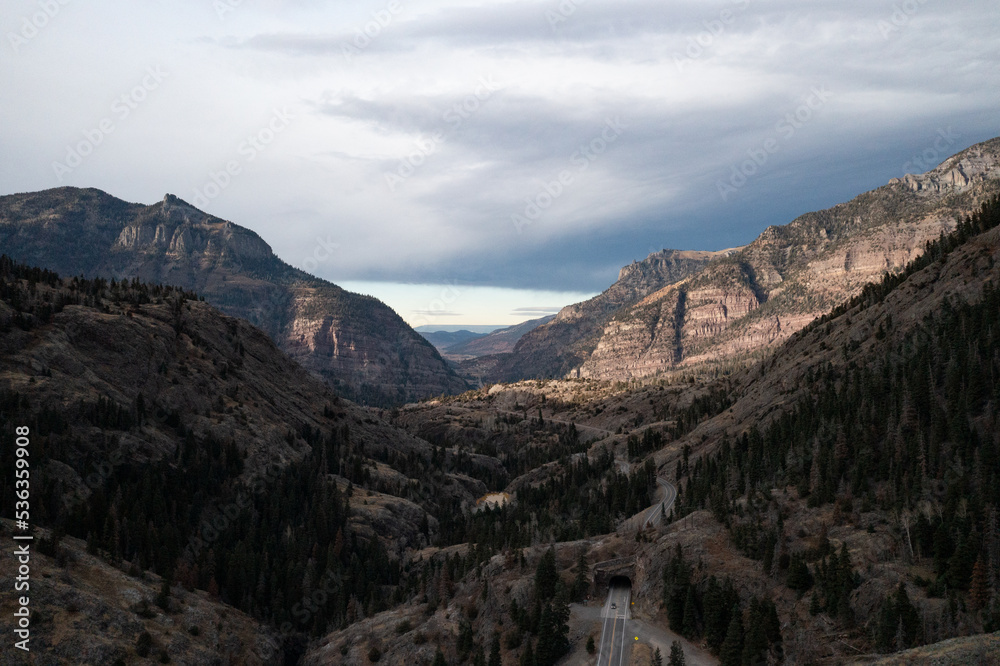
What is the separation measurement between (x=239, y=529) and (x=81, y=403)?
43.7 meters

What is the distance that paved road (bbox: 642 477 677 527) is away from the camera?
137 metres

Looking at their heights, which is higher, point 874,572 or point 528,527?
point 874,572

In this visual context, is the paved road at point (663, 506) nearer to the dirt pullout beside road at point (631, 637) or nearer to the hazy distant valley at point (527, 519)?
the hazy distant valley at point (527, 519)

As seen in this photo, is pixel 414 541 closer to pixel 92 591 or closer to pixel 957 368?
pixel 92 591

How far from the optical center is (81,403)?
458ft

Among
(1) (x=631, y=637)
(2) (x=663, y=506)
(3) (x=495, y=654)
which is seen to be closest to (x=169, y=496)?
(3) (x=495, y=654)

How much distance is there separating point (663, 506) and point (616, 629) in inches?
2505

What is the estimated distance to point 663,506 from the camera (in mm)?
146375

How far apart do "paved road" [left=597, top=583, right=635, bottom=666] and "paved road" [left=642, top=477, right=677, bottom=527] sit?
98.1 feet

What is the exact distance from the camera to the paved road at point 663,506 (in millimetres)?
136750

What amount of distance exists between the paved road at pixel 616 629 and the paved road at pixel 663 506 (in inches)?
1178

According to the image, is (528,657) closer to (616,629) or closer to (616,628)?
(616,629)

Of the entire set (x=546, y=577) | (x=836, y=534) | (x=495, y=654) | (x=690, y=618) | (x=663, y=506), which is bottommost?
(x=495, y=654)

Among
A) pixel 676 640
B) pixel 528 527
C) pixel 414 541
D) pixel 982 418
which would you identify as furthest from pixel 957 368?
pixel 414 541
